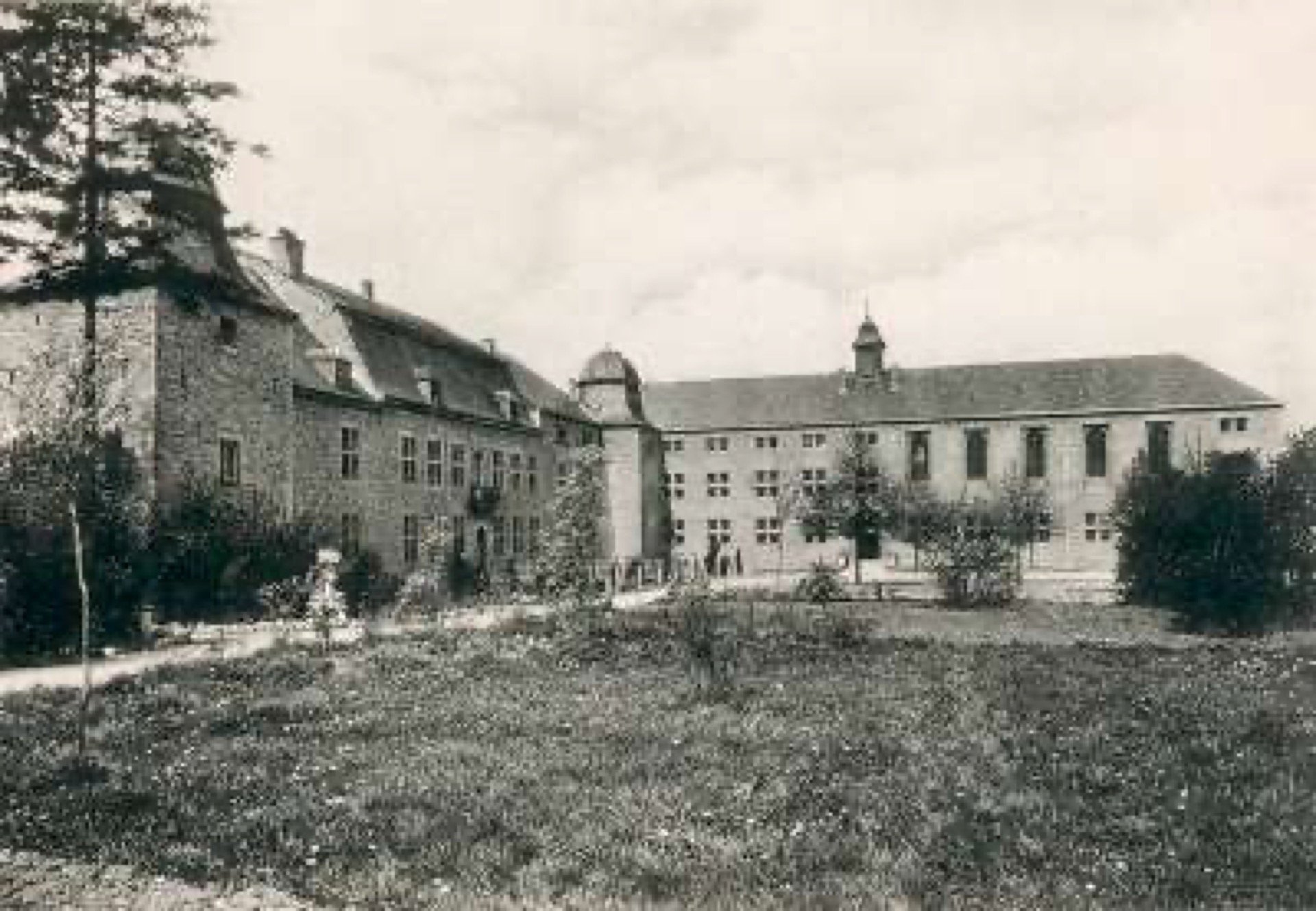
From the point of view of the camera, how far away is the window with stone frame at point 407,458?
107ft

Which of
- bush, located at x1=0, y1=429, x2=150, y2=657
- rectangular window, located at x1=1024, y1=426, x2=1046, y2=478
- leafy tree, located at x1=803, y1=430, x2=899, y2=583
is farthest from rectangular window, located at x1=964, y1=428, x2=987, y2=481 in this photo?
bush, located at x1=0, y1=429, x2=150, y2=657

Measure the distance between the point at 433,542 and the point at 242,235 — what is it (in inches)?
277

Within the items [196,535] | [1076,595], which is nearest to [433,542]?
[196,535]

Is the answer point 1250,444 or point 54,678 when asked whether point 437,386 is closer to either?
point 54,678

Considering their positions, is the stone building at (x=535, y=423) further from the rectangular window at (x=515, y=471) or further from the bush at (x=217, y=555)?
the bush at (x=217, y=555)

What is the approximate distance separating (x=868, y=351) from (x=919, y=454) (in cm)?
Result: 613

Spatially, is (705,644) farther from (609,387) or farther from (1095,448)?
(1095,448)

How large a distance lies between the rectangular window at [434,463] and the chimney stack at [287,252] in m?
6.41

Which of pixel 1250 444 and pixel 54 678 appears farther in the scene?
pixel 1250 444

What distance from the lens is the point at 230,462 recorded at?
25.4 metres

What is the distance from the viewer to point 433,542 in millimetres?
23078

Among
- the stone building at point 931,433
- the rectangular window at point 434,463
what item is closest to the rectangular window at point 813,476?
the stone building at point 931,433

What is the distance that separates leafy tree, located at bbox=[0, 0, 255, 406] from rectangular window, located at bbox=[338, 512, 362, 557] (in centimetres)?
894

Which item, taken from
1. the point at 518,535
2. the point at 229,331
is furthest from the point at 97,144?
the point at 518,535
